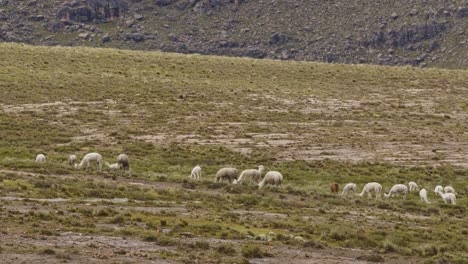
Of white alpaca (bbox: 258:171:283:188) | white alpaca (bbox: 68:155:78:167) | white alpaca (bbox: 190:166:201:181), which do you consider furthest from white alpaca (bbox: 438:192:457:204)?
white alpaca (bbox: 68:155:78:167)

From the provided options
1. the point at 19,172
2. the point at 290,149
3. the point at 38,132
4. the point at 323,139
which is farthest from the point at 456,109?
the point at 19,172

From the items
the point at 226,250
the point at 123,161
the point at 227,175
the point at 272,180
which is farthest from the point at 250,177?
the point at 226,250

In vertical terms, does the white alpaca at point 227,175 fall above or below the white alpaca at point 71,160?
below

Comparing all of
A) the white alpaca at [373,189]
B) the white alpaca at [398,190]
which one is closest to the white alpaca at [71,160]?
the white alpaca at [373,189]

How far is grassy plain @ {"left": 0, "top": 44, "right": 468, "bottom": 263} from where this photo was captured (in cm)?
2803

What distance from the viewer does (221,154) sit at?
189ft

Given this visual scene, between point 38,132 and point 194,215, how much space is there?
112 feet

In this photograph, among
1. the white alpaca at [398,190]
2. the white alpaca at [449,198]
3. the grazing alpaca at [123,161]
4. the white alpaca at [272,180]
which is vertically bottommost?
the white alpaca at [449,198]

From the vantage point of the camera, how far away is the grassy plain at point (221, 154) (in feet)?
92.0

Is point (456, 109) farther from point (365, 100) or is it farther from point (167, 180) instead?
point (167, 180)

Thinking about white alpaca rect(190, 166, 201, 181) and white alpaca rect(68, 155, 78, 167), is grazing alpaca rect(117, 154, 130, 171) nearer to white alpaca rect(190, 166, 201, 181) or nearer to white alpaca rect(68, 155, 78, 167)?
white alpaca rect(68, 155, 78, 167)

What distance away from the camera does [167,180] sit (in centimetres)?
4544

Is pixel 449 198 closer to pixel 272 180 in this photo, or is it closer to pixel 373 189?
pixel 373 189

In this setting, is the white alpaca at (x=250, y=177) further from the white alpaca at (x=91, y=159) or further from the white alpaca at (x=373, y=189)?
the white alpaca at (x=91, y=159)
